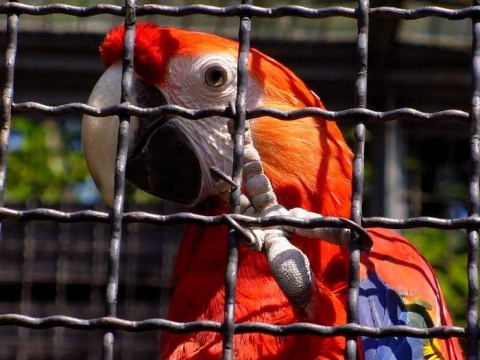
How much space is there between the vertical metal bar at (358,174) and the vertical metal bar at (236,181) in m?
0.15

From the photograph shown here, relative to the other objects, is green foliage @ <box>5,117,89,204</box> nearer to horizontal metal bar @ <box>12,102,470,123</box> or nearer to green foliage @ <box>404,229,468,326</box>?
green foliage @ <box>404,229,468,326</box>

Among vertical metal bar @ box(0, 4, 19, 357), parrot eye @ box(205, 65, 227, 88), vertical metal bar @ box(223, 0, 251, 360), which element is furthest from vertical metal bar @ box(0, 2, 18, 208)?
parrot eye @ box(205, 65, 227, 88)

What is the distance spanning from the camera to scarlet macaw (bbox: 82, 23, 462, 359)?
157cm

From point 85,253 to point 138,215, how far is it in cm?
200

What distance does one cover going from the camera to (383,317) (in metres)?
1.49

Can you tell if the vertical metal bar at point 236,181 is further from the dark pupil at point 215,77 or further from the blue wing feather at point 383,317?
the dark pupil at point 215,77

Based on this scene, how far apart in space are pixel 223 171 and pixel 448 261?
1462mm

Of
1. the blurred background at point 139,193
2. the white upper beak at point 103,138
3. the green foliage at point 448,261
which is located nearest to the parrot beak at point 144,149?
the white upper beak at point 103,138

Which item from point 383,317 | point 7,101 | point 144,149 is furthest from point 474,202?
point 144,149

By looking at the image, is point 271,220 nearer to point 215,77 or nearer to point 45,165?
point 215,77

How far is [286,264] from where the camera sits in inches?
47.1

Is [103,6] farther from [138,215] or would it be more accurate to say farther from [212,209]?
[212,209]

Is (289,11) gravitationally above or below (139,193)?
below

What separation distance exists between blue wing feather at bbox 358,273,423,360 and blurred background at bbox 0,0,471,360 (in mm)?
Answer: 1063
